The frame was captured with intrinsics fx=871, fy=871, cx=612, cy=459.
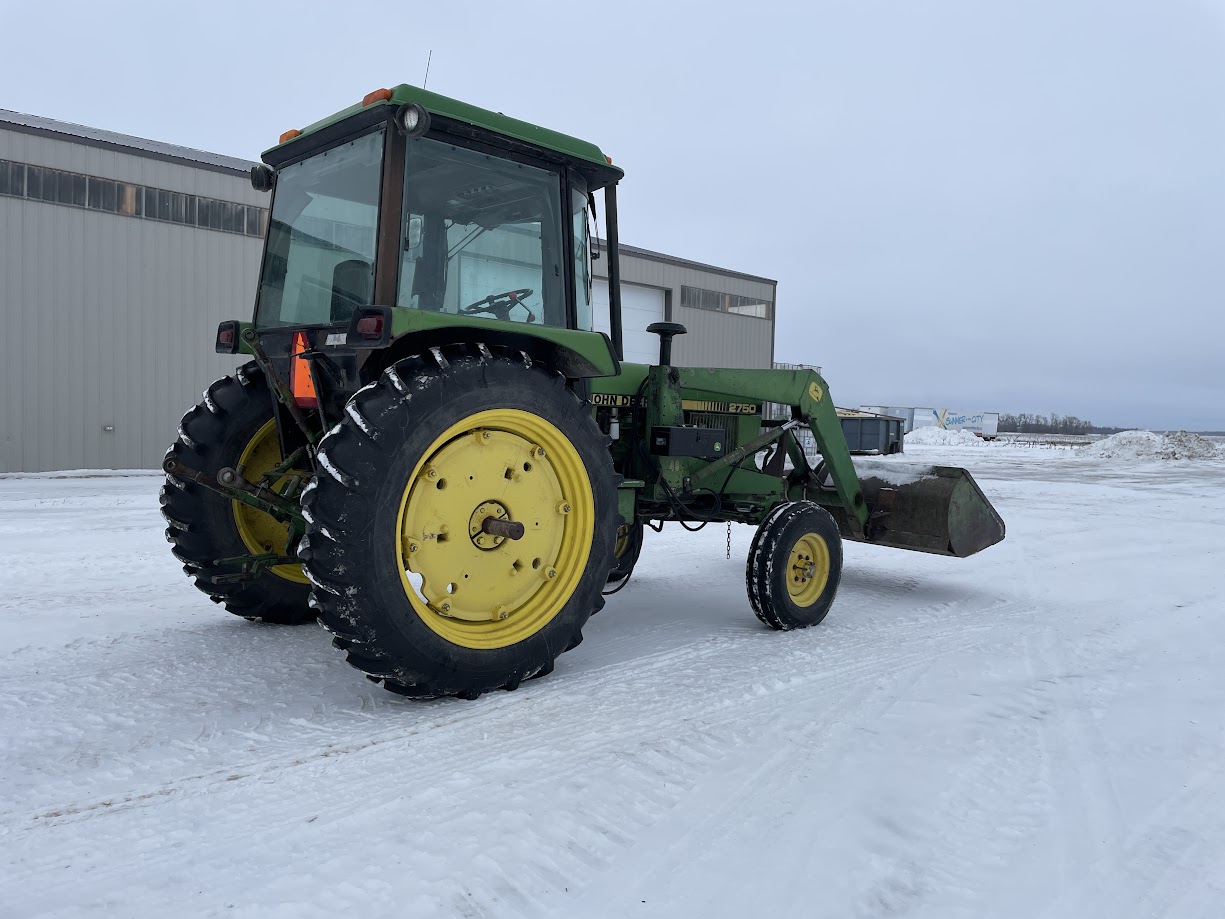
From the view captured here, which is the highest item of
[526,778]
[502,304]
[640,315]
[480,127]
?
[640,315]

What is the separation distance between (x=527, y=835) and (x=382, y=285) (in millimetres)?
2086

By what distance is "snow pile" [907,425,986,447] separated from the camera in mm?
40938

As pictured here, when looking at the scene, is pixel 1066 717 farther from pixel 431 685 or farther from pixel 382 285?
pixel 382 285

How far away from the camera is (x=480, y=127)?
353cm

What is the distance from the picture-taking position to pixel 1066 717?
3367mm

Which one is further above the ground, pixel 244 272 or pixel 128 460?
pixel 244 272

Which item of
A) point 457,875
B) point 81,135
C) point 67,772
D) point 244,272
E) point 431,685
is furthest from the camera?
point 244,272

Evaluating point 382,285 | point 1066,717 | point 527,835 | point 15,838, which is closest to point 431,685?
point 527,835

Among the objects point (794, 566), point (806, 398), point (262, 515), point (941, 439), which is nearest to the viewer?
point (262, 515)

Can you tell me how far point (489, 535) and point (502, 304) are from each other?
3.31 ft

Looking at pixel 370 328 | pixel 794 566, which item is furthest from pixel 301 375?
pixel 794 566

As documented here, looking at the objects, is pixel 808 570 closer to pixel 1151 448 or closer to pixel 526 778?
pixel 526 778

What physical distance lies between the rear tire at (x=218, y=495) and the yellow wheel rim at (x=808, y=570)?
8.86 ft

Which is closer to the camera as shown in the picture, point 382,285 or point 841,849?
point 841,849
